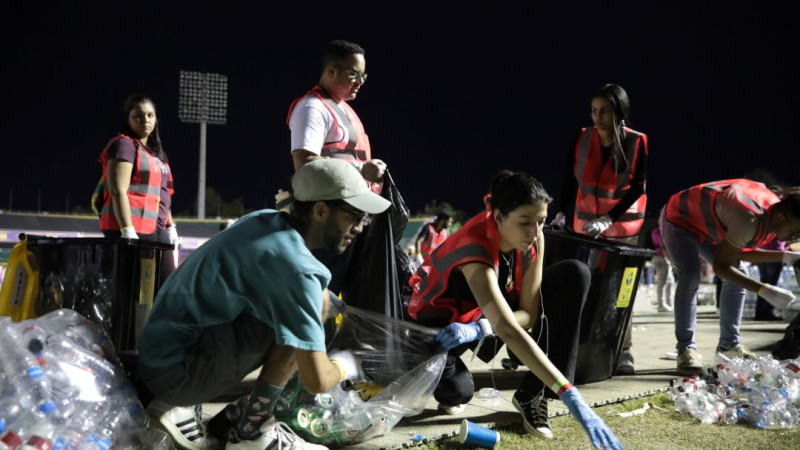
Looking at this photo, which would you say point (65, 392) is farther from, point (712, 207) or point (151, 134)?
point (712, 207)

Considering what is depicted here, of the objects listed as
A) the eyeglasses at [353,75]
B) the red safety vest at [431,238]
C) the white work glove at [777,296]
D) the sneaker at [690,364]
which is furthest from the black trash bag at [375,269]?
the red safety vest at [431,238]

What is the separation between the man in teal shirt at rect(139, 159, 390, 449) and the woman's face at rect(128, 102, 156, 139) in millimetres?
1864

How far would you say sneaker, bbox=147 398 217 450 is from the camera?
1836 mm

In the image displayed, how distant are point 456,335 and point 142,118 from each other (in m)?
2.15

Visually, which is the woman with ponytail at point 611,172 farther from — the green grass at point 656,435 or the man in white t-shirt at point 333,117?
the man in white t-shirt at point 333,117

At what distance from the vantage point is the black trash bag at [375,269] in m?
2.72

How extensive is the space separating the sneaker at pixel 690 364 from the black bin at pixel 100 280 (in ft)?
9.34

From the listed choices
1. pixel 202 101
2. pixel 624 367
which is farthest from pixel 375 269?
pixel 202 101

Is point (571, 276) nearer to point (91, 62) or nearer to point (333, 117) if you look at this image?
point (333, 117)

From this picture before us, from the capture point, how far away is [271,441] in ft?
6.22

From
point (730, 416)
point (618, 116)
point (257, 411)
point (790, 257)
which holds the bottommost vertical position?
point (730, 416)

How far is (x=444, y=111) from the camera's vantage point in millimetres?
60562

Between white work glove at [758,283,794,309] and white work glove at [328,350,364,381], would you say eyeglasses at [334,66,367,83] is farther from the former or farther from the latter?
white work glove at [758,283,794,309]

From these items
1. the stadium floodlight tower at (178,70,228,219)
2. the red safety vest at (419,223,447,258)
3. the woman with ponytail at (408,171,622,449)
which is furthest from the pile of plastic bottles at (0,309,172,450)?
the stadium floodlight tower at (178,70,228,219)
